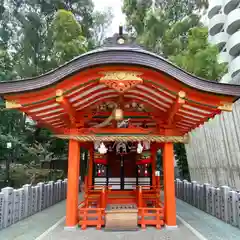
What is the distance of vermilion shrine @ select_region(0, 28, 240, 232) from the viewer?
4953 mm

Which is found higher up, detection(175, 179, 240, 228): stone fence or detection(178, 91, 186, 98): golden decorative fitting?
detection(178, 91, 186, 98): golden decorative fitting

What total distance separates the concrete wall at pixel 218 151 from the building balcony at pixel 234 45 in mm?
20904

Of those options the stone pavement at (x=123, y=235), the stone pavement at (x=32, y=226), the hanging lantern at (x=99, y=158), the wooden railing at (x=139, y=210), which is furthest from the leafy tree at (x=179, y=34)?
the stone pavement at (x=32, y=226)

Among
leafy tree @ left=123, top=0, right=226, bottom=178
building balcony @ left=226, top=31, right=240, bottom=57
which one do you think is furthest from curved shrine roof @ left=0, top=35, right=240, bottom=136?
building balcony @ left=226, top=31, right=240, bottom=57

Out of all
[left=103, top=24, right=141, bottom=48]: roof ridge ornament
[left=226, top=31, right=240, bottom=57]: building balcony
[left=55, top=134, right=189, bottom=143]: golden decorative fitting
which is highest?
[left=226, top=31, right=240, bottom=57]: building balcony

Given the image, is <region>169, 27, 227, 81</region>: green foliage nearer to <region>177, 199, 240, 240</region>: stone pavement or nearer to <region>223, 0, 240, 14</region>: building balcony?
A: <region>177, 199, 240, 240</region>: stone pavement

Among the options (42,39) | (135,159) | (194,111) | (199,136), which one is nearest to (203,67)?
(199,136)

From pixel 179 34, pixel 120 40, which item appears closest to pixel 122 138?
pixel 120 40

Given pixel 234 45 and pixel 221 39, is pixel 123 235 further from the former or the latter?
pixel 221 39

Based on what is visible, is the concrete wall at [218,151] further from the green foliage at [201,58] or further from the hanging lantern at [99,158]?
the hanging lantern at [99,158]

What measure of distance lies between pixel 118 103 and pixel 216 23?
33070mm

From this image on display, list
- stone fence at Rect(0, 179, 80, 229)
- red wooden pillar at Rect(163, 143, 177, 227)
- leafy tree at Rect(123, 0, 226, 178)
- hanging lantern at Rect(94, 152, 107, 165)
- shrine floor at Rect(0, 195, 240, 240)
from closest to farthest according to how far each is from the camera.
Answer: shrine floor at Rect(0, 195, 240, 240)
red wooden pillar at Rect(163, 143, 177, 227)
stone fence at Rect(0, 179, 80, 229)
hanging lantern at Rect(94, 152, 107, 165)
leafy tree at Rect(123, 0, 226, 178)

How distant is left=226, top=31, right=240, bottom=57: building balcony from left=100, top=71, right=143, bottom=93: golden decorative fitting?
94.8 feet

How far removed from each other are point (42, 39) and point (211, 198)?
1842 cm
